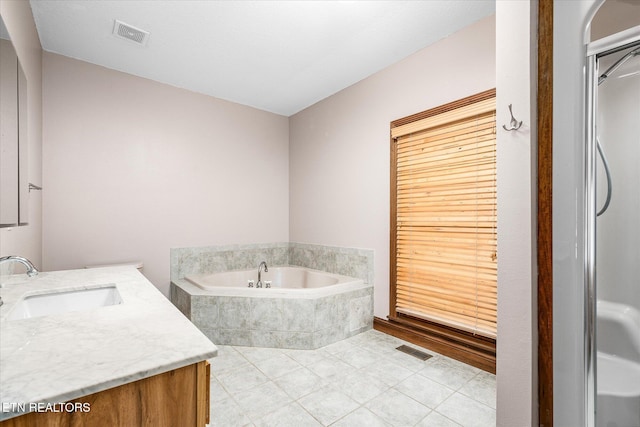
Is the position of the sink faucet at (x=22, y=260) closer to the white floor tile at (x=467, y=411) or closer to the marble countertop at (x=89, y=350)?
the marble countertop at (x=89, y=350)

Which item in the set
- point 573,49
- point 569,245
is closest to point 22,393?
point 569,245

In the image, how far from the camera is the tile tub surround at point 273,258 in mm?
3326

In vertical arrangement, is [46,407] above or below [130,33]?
below

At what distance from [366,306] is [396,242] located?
2.36 feet

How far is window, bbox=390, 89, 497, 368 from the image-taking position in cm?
228

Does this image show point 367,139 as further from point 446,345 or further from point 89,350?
point 89,350

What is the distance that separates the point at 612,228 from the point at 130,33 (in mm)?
3253

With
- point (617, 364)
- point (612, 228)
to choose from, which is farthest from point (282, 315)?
point (612, 228)

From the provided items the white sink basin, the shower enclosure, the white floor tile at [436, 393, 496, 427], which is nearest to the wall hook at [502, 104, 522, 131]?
the shower enclosure

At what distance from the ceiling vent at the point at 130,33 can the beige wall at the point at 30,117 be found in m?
0.51

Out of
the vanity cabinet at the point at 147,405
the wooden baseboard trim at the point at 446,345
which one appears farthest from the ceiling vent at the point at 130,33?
the wooden baseboard trim at the point at 446,345

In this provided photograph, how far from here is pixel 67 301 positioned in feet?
5.26

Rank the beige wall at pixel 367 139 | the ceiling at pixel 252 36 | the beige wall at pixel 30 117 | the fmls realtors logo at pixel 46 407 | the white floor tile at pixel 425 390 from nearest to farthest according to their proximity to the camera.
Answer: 1. the fmls realtors logo at pixel 46 407
2. the beige wall at pixel 30 117
3. the white floor tile at pixel 425 390
4. the ceiling at pixel 252 36
5. the beige wall at pixel 367 139

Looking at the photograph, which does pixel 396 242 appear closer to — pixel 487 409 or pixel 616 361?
pixel 487 409
